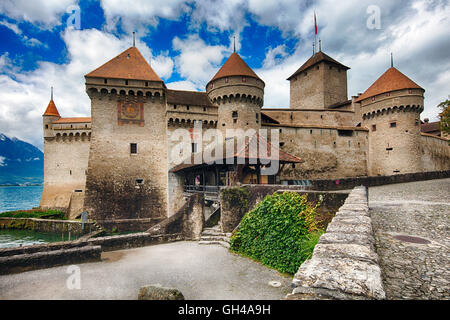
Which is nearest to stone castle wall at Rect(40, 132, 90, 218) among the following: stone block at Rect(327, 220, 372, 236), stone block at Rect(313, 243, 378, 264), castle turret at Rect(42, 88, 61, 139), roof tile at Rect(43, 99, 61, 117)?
castle turret at Rect(42, 88, 61, 139)

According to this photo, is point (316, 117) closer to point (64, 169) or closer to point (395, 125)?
point (395, 125)

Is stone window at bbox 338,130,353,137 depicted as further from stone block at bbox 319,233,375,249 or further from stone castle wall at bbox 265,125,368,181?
stone block at bbox 319,233,375,249

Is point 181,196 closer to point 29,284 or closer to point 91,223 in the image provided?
point 91,223

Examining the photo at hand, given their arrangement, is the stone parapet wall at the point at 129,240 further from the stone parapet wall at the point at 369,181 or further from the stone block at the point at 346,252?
the stone block at the point at 346,252

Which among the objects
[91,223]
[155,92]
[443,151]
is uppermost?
[155,92]

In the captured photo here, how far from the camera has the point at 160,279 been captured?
7684 mm

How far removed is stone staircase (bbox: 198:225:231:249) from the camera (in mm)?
11969

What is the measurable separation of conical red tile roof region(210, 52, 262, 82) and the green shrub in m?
16.0

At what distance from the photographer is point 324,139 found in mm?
25938

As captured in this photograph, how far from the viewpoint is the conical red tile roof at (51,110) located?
29.8 meters

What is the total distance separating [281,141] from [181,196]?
10643 millimetres

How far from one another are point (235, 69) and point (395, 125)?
1714cm
